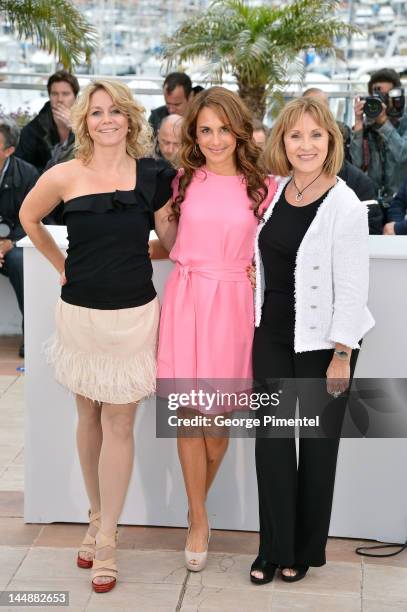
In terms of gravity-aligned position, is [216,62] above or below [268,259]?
above

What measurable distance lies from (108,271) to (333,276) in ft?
2.50

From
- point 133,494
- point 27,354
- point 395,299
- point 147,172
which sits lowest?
point 133,494

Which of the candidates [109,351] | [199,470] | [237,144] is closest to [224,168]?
[237,144]

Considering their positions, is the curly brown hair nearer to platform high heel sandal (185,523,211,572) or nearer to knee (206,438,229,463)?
knee (206,438,229,463)

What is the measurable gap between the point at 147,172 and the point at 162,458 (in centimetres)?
119

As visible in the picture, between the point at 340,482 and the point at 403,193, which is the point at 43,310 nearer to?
the point at 340,482

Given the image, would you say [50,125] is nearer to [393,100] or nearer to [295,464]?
[393,100]

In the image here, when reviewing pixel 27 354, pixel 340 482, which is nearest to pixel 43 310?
pixel 27 354

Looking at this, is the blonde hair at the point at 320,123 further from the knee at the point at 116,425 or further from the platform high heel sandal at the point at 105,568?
the platform high heel sandal at the point at 105,568

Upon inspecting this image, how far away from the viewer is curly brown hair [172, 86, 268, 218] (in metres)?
3.33

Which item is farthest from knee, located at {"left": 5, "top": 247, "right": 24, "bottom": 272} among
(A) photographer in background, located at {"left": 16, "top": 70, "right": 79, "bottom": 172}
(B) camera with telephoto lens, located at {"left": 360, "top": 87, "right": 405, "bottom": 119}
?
(B) camera with telephoto lens, located at {"left": 360, "top": 87, "right": 405, "bottom": 119}

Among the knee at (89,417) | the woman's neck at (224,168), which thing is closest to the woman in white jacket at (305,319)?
the woman's neck at (224,168)

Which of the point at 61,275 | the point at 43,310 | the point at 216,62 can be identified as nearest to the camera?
the point at 61,275

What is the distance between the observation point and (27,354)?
12.5ft
